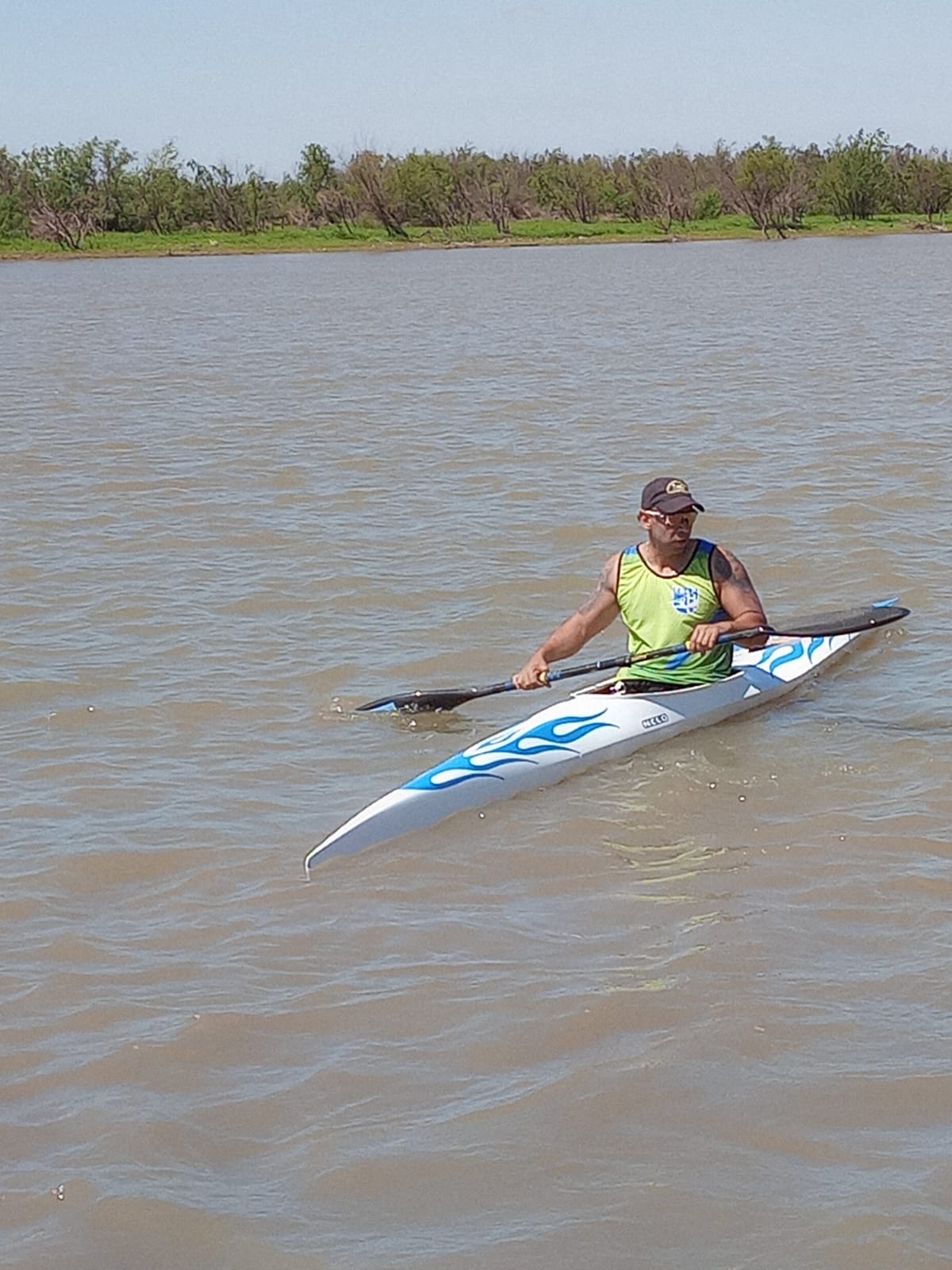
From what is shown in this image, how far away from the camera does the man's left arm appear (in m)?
7.14

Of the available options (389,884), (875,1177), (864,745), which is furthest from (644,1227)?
(864,745)

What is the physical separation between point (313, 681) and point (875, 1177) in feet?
16.9

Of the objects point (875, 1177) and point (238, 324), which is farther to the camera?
point (238, 324)

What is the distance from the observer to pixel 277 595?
10.4 meters

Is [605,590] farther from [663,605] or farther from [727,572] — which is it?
[727,572]

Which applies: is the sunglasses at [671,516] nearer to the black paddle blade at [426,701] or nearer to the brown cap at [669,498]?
the brown cap at [669,498]

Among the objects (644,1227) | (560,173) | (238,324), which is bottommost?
(644,1227)

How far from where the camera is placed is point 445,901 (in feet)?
19.1

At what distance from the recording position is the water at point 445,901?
3973 mm

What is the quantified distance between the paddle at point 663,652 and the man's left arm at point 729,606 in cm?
4

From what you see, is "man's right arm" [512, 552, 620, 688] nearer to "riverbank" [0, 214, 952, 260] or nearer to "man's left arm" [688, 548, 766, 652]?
"man's left arm" [688, 548, 766, 652]

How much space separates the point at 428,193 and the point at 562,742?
65.3 metres

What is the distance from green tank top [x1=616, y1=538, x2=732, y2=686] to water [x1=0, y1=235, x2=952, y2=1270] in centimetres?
41

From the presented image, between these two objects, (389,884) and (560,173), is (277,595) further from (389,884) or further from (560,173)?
(560,173)
